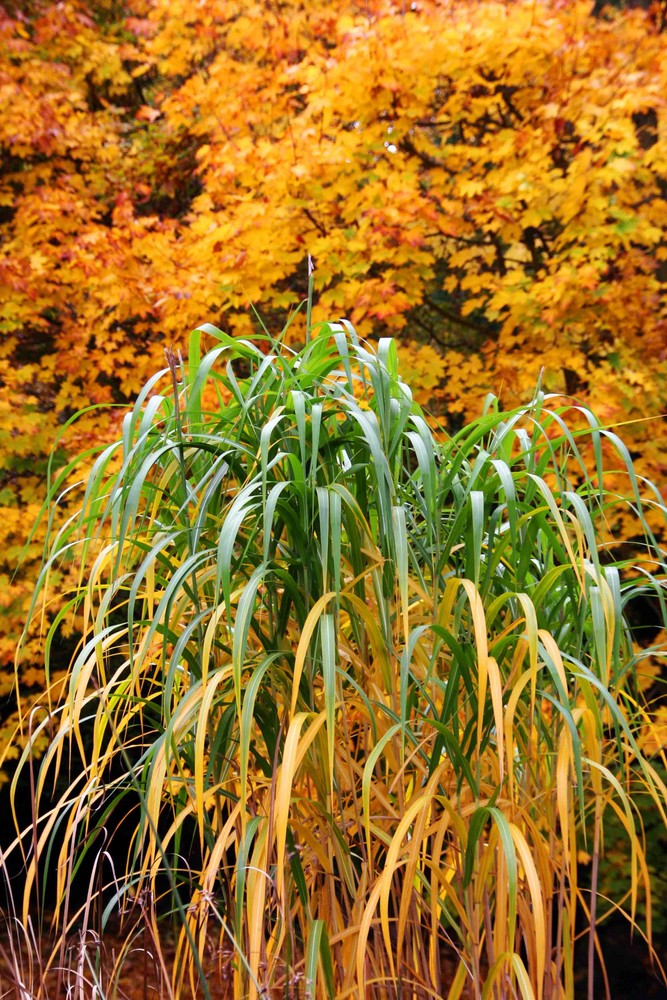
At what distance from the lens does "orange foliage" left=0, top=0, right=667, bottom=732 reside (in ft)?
11.1

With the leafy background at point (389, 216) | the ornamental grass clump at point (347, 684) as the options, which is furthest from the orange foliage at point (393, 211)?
the ornamental grass clump at point (347, 684)

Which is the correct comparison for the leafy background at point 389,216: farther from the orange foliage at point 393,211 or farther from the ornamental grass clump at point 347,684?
the ornamental grass clump at point 347,684

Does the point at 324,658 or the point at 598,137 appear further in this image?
the point at 598,137

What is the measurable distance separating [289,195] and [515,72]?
3.27ft

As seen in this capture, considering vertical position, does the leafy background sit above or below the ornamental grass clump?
above

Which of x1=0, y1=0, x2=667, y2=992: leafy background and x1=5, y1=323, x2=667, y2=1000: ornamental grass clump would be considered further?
x1=0, y1=0, x2=667, y2=992: leafy background

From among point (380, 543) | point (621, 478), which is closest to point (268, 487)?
point (380, 543)

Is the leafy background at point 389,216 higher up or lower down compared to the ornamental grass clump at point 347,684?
higher up

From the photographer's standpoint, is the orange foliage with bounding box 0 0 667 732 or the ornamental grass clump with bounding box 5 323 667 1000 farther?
the orange foliage with bounding box 0 0 667 732

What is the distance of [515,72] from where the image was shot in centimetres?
349

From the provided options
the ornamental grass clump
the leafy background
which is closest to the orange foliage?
the leafy background

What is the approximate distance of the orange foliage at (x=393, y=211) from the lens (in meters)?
3.39

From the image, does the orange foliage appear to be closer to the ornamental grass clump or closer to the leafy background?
the leafy background

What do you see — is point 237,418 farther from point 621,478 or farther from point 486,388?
point 486,388
